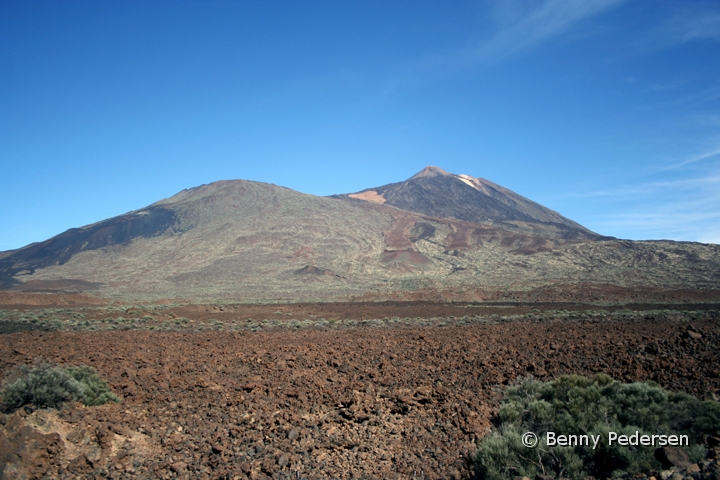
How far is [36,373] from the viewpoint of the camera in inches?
287

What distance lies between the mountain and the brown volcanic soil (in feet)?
97.2

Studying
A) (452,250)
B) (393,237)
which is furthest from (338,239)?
(452,250)

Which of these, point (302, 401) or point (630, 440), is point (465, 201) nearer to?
point (302, 401)

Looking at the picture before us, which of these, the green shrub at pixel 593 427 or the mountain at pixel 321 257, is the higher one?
the mountain at pixel 321 257

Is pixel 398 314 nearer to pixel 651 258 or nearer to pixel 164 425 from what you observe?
pixel 164 425

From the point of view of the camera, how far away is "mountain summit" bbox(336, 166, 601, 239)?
11994 centimetres

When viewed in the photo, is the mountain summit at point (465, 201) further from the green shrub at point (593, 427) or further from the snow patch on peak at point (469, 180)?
the green shrub at point (593, 427)

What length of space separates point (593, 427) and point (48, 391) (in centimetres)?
793

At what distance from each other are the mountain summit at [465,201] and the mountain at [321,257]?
347 cm

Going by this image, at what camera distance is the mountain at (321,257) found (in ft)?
165

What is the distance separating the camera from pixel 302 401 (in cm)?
799

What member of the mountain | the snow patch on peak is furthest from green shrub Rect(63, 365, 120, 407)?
the snow patch on peak

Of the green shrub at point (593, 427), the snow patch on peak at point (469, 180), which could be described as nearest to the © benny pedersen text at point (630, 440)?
the green shrub at point (593, 427)

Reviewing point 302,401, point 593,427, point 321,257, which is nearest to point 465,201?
point 321,257
